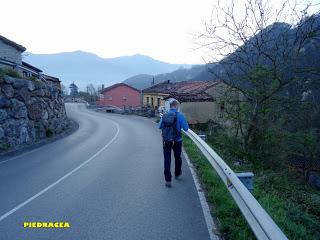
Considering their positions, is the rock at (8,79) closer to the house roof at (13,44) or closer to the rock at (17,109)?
the rock at (17,109)

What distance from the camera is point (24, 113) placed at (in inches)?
566

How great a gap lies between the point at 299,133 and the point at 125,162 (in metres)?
8.55

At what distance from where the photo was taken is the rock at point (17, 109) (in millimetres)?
13342

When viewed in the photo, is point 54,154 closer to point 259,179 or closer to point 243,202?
point 259,179

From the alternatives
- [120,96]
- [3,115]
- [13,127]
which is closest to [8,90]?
[3,115]

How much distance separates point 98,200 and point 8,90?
9.16m

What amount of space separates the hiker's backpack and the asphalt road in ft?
3.57

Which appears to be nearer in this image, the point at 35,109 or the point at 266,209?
the point at 266,209

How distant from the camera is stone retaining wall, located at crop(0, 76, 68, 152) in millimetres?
12836

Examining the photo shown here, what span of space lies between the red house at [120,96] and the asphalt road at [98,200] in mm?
50876

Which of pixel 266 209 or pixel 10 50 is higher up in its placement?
pixel 10 50

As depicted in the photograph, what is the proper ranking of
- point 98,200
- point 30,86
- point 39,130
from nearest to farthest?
point 98,200 < point 30,86 < point 39,130

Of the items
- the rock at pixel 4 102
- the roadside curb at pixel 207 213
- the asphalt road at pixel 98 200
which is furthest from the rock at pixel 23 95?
the roadside curb at pixel 207 213

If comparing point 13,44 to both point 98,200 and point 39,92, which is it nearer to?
point 39,92
